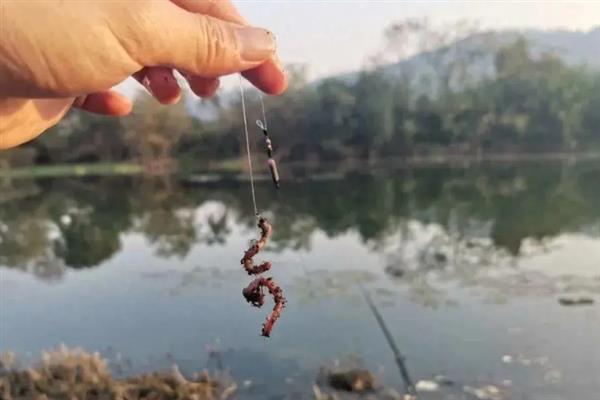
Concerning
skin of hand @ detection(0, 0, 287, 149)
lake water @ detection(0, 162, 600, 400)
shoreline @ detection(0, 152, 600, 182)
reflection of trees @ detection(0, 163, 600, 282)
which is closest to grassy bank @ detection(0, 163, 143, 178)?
shoreline @ detection(0, 152, 600, 182)

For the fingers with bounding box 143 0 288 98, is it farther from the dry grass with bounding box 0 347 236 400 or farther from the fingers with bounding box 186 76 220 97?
the dry grass with bounding box 0 347 236 400

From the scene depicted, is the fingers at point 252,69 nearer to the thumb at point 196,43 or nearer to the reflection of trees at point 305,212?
the thumb at point 196,43

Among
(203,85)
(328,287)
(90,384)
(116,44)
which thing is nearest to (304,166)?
(328,287)

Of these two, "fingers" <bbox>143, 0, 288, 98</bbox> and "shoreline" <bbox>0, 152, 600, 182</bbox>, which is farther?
"shoreline" <bbox>0, 152, 600, 182</bbox>

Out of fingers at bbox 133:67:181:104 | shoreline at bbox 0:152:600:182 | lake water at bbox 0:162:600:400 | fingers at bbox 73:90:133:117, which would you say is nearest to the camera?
fingers at bbox 133:67:181:104

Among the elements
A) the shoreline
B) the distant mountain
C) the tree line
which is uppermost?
the distant mountain

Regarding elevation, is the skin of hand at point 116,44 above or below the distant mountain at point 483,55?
below

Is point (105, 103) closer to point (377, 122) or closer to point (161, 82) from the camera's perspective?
point (161, 82)

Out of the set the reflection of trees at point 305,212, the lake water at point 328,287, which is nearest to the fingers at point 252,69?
the lake water at point 328,287

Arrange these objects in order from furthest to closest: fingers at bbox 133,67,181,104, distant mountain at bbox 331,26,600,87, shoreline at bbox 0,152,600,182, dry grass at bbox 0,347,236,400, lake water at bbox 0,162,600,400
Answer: distant mountain at bbox 331,26,600,87 → shoreline at bbox 0,152,600,182 → lake water at bbox 0,162,600,400 → dry grass at bbox 0,347,236,400 → fingers at bbox 133,67,181,104
